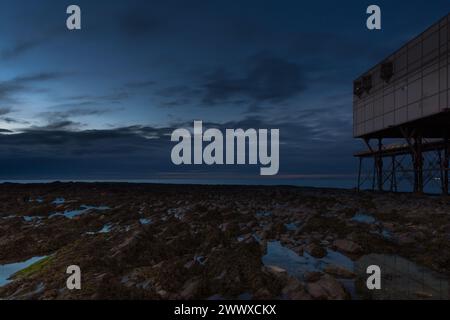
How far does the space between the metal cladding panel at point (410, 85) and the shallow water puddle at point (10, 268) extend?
2620 cm

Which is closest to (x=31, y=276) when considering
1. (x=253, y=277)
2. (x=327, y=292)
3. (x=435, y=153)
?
(x=253, y=277)

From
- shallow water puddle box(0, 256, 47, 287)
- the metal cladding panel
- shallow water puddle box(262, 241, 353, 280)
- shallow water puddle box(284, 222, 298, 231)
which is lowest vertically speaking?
shallow water puddle box(0, 256, 47, 287)

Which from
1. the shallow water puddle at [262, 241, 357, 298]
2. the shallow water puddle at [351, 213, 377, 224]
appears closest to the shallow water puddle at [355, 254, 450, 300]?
the shallow water puddle at [262, 241, 357, 298]

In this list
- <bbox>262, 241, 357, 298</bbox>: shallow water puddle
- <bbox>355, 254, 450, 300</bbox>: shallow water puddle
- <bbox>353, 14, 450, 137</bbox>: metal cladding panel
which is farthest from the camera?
<bbox>353, 14, 450, 137</bbox>: metal cladding panel

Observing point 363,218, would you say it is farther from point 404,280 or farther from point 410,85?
point 410,85

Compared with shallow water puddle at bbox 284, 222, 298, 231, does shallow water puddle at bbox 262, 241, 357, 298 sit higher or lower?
higher

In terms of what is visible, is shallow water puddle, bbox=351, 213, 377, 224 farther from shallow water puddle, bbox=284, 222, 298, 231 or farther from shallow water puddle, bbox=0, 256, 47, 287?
shallow water puddle, bbox=0, 256, 47, 287

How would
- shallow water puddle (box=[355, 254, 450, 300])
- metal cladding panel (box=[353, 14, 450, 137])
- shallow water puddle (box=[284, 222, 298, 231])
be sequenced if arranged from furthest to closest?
metal cladding panel (box=[353, 14, 450, 137])
shallow water puddle (box=[284, 222, 298, 231])
shallow water puddle (box=[355, 254, 450, 300])

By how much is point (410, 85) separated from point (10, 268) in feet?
98.1

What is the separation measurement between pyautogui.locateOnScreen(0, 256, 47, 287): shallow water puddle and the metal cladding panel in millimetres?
26198

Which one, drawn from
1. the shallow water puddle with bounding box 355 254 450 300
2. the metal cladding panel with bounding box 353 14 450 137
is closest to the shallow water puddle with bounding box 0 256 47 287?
Answer: the shallow water puddle with bounding box 355 254 450 300

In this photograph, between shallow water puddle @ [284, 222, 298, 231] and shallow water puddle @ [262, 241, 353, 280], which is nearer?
shallow water puddle @ [262, 241, 353, 280]

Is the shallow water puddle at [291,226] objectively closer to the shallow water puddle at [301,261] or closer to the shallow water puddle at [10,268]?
the shallow water puddle at [301,261]

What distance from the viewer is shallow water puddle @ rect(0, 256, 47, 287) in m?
6.54
